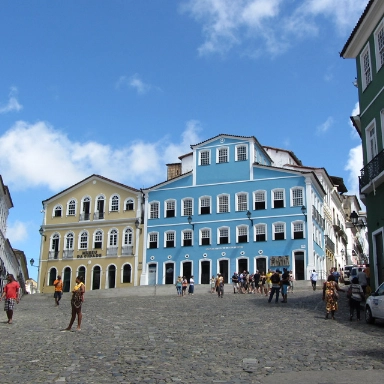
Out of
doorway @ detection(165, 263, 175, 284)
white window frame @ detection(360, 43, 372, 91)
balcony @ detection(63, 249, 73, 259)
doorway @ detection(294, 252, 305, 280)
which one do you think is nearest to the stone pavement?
white window frame @ detection(360, 43, 372, 91)

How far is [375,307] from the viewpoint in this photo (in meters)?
17.7

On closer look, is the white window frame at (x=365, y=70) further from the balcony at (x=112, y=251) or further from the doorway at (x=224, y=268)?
the balcony at (x=112, y=251)

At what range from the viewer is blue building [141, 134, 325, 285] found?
5019 cm

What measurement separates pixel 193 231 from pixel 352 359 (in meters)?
42.3

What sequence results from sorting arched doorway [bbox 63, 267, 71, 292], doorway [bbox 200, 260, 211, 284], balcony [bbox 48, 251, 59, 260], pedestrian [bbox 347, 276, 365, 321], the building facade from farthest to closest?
balcony [bbox 48, 251, 59, 260]
arched doorway [bbox 63, 267, 71, 292]
doorway [bbox 200, 260, 211, 284]
the building facade
pedestrian [bbox 347, 276, 365, 321]

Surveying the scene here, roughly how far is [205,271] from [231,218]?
5162 millimetres

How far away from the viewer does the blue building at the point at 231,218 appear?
1976 inches

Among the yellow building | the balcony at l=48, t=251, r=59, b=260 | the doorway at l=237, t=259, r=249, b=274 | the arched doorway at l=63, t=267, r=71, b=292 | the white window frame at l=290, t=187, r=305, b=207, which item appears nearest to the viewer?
the white window frame at l=290, t=187, r=305, b=207

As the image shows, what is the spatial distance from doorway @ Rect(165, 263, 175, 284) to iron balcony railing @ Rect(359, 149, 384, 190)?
104 feet

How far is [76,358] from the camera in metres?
12.0

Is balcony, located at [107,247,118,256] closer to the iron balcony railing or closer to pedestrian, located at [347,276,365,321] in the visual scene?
the iron balcony railing

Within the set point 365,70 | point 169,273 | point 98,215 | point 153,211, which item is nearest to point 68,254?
point 98,215

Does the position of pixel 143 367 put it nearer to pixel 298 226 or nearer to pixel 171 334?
pixel 171 334

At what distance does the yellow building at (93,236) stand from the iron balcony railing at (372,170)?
111 feet
